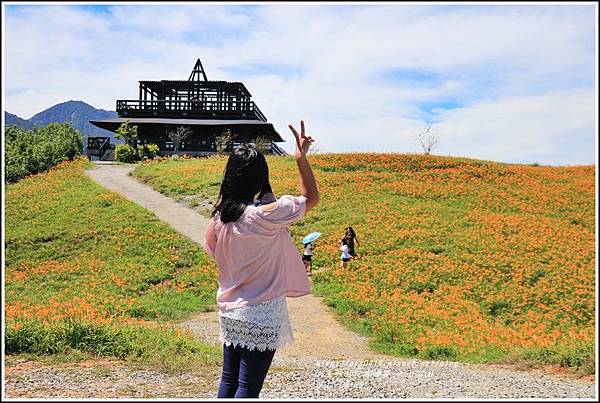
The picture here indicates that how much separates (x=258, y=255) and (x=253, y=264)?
7 cm

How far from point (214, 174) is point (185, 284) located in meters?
15.2

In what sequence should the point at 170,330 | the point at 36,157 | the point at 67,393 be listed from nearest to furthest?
the point at 67,393 < the point at 170,330 < the point at 36,157

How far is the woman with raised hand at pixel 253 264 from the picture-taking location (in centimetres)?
411

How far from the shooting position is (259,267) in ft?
13.7

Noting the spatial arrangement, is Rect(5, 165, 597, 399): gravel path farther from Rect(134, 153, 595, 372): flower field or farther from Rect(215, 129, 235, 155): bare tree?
Rect(215, 129, 235, 155): bare tree

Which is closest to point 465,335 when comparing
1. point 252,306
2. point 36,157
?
point 252,306

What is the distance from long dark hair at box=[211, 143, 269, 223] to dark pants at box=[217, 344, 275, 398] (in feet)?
2.97

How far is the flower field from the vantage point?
11789 mm

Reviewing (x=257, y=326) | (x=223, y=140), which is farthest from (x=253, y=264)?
(x=223, y=140)

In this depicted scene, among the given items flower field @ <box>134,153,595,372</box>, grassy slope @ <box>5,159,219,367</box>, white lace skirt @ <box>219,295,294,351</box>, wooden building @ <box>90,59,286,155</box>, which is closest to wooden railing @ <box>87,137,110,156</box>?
wooden building @ <box>90,59,286,155</box>

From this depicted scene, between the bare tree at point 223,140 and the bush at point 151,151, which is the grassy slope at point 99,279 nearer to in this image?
the bare tree at point 223,140

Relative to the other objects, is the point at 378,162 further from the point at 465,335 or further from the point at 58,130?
the point at 58,130

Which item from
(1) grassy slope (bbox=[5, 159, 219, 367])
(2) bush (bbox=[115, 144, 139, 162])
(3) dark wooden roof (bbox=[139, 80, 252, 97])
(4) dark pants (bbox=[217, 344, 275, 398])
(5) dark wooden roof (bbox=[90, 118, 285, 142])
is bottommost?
(1) grassy slope (bbox=[5, 159, 219, 367])

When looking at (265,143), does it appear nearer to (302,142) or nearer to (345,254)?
(345,254)
